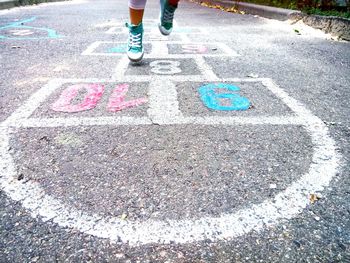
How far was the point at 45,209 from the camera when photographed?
139 centimetres

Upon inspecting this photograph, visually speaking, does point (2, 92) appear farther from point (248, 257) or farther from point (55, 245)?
point (248, 257)

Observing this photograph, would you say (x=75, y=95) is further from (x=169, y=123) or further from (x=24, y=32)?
(x=24, y=32)

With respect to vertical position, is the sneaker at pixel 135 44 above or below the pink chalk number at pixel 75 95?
above

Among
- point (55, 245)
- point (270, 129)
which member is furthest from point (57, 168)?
point (270, 129)

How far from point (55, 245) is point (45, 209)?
0.78 feet

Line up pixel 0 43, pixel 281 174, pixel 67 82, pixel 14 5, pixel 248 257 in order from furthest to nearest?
1. pixel 14 5
2. pixel 0 43
3. pixel 67 82
4. pixel 281 174
5. pixel 248 257

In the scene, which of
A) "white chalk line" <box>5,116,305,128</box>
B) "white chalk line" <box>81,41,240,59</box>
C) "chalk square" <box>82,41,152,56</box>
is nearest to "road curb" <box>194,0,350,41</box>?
"white chalk line" <box>81,41,240,59</box>

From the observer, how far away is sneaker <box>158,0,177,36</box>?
148 inches

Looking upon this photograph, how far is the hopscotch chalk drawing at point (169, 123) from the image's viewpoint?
4.25ft

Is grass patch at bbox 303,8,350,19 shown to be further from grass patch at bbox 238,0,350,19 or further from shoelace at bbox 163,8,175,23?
shoelace at bbox 163,8,175,23

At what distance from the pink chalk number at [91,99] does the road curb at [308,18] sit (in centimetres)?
416

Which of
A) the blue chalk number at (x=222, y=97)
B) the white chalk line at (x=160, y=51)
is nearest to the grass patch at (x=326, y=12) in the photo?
the white chalk line at (x=160, y=51)

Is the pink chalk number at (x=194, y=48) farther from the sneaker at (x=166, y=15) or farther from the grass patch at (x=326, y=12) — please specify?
the grass patch at (x=326, y=12)

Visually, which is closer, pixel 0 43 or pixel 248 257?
pixel 248 257
